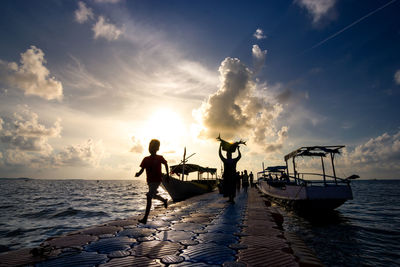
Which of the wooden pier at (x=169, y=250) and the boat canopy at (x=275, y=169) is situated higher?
the boat canopy at (x=275, y=169)

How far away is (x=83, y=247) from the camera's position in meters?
2.77

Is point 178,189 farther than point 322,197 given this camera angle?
Yes

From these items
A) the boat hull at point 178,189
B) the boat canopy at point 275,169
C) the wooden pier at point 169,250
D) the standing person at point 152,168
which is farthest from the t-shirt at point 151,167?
the boat canopy at point 275,169

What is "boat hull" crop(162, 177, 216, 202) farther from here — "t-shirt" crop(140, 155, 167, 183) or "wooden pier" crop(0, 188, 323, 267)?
"wooden pier" crop(0, 188, 323, 267)

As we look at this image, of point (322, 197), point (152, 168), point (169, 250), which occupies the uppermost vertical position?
point (152, 168)

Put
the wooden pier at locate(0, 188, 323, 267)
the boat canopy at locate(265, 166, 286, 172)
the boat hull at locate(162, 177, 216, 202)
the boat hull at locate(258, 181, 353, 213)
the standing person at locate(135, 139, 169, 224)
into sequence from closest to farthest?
1. the wooden pier at locate(0, 188, 323, 267)
2. the standing person at locate(135, 139, 169, 224)
3. the boat hull at locate(258, 181, 353, 213)
4. the boat hull at locate(162, 177, 216, 202)
5. the boat canopy at locate(265, 166, 286, 172)

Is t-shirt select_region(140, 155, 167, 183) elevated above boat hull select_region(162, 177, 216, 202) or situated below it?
above

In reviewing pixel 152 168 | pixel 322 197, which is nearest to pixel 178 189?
pixel 322 197

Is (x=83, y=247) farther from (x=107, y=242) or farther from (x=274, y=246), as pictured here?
(x=274, y=246)

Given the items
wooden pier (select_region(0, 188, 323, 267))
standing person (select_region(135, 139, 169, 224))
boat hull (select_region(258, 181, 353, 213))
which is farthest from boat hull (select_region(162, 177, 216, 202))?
wooden pier (select_region(0, 188, 323, 267))

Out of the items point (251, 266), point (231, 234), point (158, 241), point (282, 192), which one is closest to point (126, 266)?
point (158, 241)

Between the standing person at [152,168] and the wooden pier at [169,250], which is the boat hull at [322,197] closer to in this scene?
the wooden pier at [169,250]

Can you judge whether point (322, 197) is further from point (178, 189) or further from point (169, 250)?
point (169, 250)

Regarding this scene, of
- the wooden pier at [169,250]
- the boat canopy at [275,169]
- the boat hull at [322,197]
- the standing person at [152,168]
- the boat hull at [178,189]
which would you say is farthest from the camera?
the boat canopy at [275,169]
